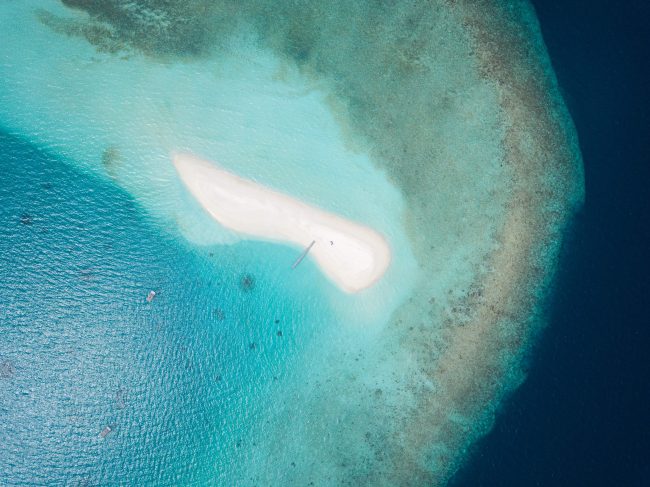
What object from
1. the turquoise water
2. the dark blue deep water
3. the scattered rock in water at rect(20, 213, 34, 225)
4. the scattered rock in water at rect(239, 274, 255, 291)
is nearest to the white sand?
the turquoise water

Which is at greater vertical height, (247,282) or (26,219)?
(247,282)

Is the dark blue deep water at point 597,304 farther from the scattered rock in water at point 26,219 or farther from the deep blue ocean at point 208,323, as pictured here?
the scattered rock in water at point 26,219

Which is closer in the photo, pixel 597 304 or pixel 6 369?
pixel 597 304

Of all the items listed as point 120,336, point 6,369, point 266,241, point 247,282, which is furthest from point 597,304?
point 6,369

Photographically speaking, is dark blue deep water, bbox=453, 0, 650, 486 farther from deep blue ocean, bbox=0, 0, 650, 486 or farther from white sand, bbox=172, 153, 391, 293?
white sand, bbox=172, 153, 391, 293

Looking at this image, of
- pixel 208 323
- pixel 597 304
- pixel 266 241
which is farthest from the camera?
pixel 266 241

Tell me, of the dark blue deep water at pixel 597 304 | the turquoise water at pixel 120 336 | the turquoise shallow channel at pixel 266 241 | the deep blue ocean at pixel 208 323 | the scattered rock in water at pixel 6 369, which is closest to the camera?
the dark blue deep water at pixel 597 304

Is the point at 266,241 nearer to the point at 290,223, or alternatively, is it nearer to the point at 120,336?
the point at 290,223

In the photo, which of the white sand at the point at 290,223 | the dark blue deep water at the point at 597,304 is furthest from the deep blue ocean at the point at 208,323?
the white sand at the point at 290,223
